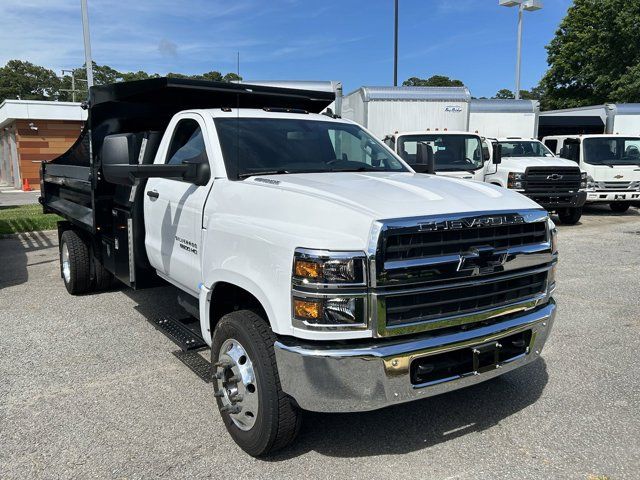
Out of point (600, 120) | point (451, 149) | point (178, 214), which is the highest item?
point (600, 120)

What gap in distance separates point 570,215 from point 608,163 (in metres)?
2.27

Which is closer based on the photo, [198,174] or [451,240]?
[451,240]

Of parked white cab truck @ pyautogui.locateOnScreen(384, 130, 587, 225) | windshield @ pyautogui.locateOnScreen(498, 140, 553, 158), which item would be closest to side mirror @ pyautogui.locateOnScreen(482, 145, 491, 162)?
parked white cab truck @ pyautogui.locateOnScreen(384, 130, 587, 225)

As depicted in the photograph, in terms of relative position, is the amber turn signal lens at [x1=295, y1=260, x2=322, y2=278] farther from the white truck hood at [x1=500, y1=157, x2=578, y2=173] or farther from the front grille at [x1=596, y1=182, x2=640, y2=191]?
the front grille at [x1=596, y1=182, x2=640, y2=191]

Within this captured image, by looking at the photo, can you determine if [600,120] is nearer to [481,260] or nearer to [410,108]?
[410,108]

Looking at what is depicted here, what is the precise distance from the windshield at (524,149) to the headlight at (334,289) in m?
13.0

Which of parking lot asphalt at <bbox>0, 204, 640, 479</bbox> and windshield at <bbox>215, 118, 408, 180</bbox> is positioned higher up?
windshield at <bbox>215, 118, 408, 180</bbox>

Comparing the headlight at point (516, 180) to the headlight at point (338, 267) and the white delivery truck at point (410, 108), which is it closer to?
the white delivery truck at point (410, 108)

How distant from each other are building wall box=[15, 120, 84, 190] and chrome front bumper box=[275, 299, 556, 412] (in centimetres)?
2765

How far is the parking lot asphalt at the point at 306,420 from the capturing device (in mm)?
3061

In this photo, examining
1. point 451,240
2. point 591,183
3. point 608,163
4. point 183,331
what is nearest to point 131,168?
point 183,331

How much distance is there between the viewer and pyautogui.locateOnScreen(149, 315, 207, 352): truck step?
13.6ft

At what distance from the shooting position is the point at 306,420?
356 centimetres

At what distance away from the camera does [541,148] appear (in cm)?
1493
